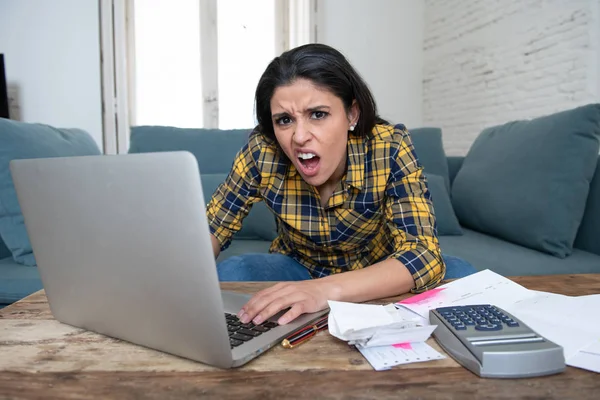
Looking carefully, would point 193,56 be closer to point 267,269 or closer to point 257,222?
point 257,222

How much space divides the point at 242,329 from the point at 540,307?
1.42 feet

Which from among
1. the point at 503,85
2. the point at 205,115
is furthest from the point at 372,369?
the point at 205,115

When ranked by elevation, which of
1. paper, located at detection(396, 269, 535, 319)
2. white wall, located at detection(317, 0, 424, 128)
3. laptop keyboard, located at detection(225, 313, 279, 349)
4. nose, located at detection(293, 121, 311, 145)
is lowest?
paper, located at detection(396, 269, 535, 319)

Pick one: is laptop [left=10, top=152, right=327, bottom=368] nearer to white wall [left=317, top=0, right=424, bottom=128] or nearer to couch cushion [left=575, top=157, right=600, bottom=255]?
couch cushion [left=575, top=157, right=600, bottom=255]

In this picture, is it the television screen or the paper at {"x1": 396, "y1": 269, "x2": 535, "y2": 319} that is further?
the television screen

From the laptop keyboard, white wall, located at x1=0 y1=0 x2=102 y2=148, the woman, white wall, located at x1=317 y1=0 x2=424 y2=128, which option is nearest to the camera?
the laptop keyboard

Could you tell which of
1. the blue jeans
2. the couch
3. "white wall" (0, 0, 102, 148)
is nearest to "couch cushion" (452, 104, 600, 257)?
the couch

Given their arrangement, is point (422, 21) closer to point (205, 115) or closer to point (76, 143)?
point (205, 115)

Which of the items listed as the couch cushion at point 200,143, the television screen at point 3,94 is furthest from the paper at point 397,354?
the television screen at point 3,94

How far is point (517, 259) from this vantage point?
1563mm

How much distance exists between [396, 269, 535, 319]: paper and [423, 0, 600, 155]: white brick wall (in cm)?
225

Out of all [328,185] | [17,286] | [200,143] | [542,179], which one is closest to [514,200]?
[542,179]

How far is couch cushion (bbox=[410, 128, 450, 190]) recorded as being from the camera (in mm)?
2172

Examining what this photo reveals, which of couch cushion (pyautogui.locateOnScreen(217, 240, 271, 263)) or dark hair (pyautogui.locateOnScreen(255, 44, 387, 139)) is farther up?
dark hair (pyautogui.locateOnScreen(255, 44, 387, 139))
